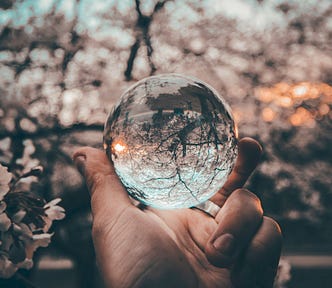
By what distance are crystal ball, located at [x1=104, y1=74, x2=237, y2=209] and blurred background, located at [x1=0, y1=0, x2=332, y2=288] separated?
7.01 ft

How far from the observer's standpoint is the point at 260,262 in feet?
2.64

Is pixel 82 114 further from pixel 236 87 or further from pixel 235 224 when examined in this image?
pixel 235 224

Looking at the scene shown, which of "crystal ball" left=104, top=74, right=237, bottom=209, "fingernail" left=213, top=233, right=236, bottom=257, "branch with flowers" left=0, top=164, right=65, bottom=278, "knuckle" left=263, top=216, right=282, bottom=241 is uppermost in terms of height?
"crystal ball" left=104, top=74, right=237, bottom=209

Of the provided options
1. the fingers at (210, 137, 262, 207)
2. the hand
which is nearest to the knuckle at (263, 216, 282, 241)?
the hand

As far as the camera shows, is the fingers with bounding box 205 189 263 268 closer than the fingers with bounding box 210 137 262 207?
Yes

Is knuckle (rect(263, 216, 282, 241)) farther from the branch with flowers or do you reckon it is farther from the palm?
the branch with flowers

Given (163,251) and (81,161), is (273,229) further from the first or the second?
(81,161)

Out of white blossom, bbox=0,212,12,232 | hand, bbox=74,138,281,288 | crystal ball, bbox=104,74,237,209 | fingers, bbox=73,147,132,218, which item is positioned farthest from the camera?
white blossom, bbox=0,212,12,232

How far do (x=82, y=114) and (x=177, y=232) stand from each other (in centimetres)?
206

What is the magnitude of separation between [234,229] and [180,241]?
0.19 metres

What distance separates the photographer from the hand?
2.62 feet

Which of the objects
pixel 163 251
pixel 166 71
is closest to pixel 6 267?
pixel 163 251

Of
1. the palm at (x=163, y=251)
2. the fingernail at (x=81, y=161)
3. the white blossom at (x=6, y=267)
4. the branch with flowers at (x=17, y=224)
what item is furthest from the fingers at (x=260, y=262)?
the white blossom at (x=6, y=267)

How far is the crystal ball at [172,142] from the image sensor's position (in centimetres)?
69
